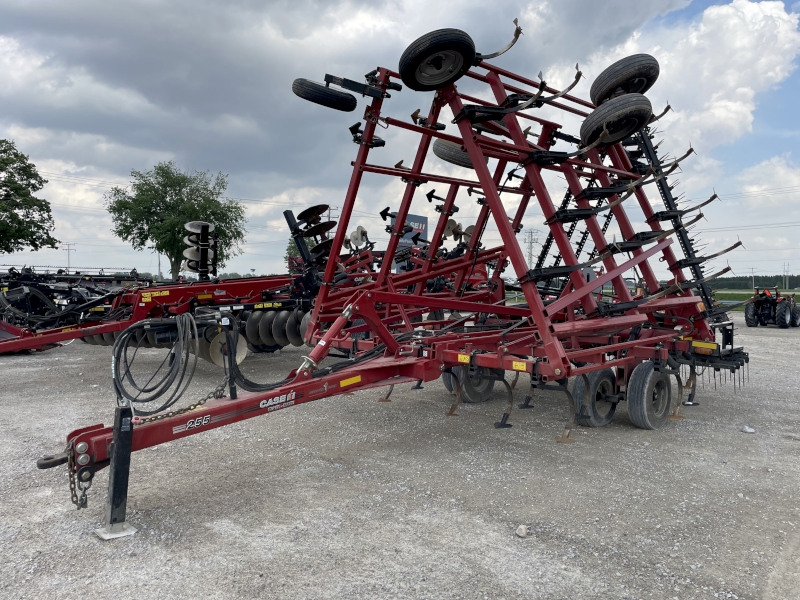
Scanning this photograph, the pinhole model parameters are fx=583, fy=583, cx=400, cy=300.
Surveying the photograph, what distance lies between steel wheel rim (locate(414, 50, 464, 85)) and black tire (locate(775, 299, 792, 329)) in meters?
19.4

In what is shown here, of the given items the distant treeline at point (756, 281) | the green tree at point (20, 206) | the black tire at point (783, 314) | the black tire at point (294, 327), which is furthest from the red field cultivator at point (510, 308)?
the distant treeline at point (756, 281)

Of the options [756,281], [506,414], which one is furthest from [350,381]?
[756,281]

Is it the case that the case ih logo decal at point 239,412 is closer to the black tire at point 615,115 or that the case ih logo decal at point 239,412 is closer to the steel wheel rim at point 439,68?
the steel wheel rim at point 439,68

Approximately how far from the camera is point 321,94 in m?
6.03

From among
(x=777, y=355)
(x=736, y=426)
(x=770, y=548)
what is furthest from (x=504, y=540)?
(x=777, y=355)

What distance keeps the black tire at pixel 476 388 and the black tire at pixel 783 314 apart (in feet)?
57.2

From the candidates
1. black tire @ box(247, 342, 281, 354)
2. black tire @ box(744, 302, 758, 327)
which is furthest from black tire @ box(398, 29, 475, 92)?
black tire @ box(744, 302, 758, 327)

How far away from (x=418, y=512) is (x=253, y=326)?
22.0 feet

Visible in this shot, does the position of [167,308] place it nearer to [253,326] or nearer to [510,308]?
[253,326]

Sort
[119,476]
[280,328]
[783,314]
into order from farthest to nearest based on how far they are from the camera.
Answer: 1. [783,314]
2. [280,328]
3. [119,476]

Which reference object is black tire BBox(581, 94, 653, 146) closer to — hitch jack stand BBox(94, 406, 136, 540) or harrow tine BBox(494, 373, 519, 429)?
harrow tine BBox(494, 373, 519, 429)

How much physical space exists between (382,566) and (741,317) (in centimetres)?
2831

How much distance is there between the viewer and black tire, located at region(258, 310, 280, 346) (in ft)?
32.4

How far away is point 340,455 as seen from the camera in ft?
16.5
